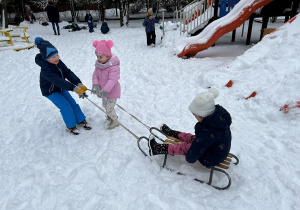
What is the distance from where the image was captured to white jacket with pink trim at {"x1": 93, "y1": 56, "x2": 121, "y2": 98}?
10.4 ft

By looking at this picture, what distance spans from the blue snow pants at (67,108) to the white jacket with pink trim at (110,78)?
63 centimetres

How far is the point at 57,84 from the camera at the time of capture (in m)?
3.04

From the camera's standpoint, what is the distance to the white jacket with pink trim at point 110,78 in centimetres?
317

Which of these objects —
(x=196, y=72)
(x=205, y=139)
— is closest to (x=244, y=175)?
(x=205, y=139)

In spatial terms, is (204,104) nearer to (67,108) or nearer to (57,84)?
(57,84)

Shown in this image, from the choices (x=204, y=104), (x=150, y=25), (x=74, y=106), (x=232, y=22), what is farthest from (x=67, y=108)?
(x=150, y=25)

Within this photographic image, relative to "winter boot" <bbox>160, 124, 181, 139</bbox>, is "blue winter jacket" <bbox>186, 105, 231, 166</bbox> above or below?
above

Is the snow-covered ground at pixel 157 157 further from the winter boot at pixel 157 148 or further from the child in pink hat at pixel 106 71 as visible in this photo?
the child in pink hat at pixel 106 71

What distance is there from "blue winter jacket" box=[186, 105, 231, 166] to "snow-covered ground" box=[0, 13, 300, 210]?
411 mm

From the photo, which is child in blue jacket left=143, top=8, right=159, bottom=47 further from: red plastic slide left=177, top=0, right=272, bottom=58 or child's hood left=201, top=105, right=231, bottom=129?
child's hood left=201, top=105, right=231, bottom=129

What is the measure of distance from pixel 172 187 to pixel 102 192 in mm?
865

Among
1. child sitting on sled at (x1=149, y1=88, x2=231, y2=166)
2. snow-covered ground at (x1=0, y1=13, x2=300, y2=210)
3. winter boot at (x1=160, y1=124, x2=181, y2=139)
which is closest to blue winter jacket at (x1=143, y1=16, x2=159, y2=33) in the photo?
snow-covered ground at (x1=0, y1=13, x2=300, y2=210)

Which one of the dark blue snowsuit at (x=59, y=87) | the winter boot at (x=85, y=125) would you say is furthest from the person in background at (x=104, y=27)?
the winter boot at (x=85, y=125)

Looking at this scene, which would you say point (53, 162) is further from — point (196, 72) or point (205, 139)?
point (196, 72)
